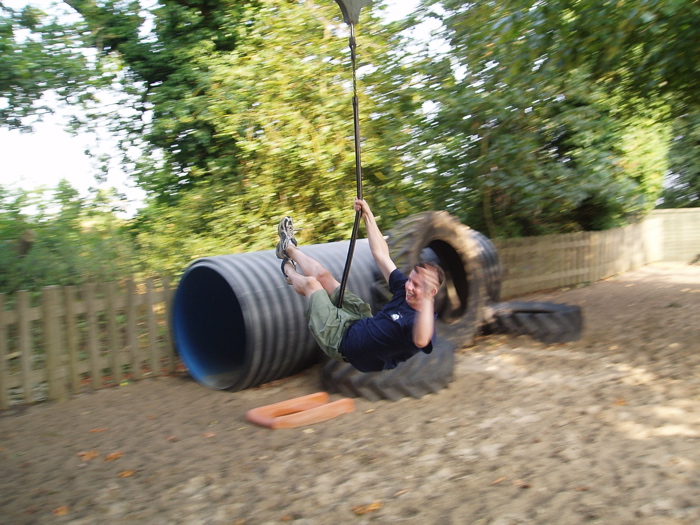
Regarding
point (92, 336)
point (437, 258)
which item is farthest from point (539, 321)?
point (92, 336)

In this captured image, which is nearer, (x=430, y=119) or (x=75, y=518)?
(x=75, y=518)

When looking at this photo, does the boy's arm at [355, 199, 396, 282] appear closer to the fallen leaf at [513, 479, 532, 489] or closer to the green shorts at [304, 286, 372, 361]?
the green shorts at [304, 286, 372, 361]

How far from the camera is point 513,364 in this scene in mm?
6887

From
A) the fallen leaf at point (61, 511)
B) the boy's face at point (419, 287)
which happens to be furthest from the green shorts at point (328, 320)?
the fallen leaf at point (61, 511)

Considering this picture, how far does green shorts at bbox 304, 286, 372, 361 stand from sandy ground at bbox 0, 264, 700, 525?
81 cm

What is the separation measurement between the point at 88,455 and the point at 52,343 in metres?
1.72

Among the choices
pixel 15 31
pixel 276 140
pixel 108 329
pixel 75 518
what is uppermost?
pixel 15 31

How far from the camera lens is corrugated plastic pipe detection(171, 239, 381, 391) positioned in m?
6.29

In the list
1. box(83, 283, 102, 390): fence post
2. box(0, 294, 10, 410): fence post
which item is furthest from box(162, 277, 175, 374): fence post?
box(0, 294, 10, 410): fence post

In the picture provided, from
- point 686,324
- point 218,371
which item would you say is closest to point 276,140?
point 218,371

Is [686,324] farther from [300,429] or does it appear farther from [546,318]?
[300,429]

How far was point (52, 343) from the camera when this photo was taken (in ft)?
20.1

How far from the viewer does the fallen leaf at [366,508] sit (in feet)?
12.0

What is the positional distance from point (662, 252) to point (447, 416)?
16.6m
